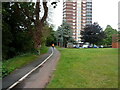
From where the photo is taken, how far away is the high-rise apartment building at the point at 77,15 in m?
126

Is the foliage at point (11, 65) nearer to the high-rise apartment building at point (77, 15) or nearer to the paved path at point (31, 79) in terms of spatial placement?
the paved path at point (31, 79)

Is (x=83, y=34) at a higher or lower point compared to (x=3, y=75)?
higher

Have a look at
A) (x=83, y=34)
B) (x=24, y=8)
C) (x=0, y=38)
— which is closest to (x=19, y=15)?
(x=24, y=8)

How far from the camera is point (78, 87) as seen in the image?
6652mm

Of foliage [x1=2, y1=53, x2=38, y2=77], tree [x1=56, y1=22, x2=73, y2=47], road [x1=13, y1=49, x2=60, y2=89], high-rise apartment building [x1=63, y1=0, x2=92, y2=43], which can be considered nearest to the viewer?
road [x1=13, y1=49, x2=60, y2=89]

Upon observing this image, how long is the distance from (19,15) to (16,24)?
4.05 ft

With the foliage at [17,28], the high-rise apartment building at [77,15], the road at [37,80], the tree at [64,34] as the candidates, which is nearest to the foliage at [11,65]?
the road at [37,80]

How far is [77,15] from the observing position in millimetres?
129375

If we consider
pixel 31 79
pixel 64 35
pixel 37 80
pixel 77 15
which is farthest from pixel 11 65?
pixel 77 15

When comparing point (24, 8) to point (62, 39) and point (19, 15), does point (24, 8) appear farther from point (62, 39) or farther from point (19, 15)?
point (62, 39)

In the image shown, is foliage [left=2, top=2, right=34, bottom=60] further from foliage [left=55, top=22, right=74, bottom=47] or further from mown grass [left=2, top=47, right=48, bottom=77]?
foliage [left=55, top=22, right=74, bottom=47]

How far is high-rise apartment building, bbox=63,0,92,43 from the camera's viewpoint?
125500 millimetres

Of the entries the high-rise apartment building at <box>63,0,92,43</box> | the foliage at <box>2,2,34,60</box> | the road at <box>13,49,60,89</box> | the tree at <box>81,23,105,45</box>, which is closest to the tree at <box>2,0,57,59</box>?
the foliage at <box>2,2,34,60</box>

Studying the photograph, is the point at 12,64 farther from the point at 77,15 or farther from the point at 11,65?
the point at 77,15
